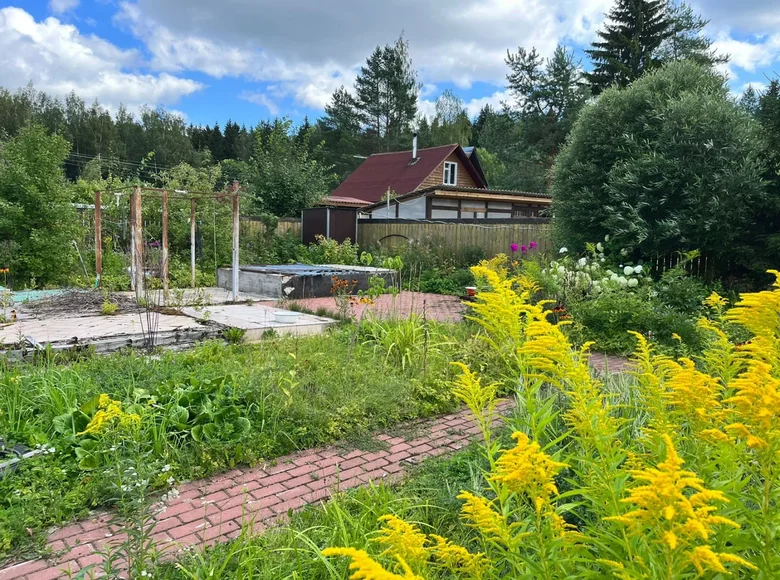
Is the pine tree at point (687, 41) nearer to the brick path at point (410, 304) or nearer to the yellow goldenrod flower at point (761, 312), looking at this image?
the brick path at point (410, 304)

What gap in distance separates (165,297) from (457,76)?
35363mm

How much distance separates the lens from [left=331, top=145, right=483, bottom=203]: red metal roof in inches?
944

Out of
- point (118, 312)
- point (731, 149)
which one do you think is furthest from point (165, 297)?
point (731, 149)

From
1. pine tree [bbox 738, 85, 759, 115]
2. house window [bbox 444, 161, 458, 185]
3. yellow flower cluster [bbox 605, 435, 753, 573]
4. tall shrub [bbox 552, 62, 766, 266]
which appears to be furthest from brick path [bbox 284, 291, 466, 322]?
house window [bbox 444, 161, 458, 185]

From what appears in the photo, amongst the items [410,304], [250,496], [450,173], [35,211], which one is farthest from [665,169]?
[450,173]

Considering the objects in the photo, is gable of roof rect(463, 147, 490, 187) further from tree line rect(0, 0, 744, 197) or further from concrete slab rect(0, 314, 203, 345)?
concrete slab rect(0, 314, 203, 345)

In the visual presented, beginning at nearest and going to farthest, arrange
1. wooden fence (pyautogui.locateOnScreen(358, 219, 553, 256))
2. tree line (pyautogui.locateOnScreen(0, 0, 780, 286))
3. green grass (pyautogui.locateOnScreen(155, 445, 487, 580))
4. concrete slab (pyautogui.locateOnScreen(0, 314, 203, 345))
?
green grass (pyautogui.locateOnScreen(155, 445, 487, 580)) < concrete slab (pyautogui.locateOnScreen(0, 314, 203, 345)) < tree line (pyautogui.locateOnScreen(0, 0, 780, 286)) < wooden fence (pyautogui.locateOnScreen(358, 219, 553, 256))

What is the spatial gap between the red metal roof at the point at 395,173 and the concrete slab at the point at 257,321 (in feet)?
53.8

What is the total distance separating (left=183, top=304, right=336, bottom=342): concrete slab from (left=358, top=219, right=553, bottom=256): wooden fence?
6.68 metres

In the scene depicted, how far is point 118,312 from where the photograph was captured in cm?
709

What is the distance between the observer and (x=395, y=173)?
25594mm

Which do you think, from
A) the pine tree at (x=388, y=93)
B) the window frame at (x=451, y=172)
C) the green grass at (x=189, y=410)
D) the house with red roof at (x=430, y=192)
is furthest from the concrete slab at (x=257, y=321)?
the pine tree at (x=388, y=93)

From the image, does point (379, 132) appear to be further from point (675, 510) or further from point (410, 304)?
point (675, 510)

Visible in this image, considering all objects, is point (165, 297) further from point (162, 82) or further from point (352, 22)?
point (162, 82)
